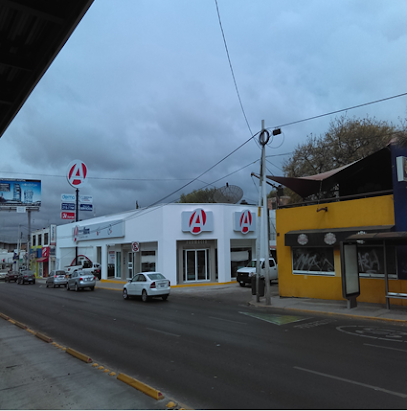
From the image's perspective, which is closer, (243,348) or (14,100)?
(14,100)

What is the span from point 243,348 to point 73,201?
38.5 m

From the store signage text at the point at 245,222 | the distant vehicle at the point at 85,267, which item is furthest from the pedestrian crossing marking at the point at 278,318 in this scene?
the distant vehicle at the point at 85,267

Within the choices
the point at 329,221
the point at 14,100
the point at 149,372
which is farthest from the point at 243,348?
the point at 329,221

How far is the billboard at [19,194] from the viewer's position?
53.2m

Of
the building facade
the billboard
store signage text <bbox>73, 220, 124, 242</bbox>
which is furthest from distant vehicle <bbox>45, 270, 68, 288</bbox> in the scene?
the billboard

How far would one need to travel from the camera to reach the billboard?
175 feet

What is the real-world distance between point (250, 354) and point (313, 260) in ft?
35.1

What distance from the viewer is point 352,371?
6.62 m

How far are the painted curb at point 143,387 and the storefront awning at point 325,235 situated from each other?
36.2 feet

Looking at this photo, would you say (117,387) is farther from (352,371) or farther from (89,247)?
(89,247)

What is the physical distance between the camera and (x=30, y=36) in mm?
4785

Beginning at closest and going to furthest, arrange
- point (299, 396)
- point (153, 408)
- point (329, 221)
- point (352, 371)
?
point (153, 408), point (299, 396), point (352, 371), point (329, 221)

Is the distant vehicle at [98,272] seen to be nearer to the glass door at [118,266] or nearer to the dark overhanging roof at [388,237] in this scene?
the glass door at [118,266]

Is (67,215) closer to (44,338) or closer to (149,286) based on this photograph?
(149,286)
